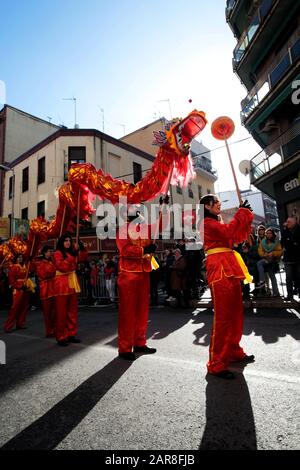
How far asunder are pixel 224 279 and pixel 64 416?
6.42ft

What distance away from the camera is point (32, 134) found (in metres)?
24.1

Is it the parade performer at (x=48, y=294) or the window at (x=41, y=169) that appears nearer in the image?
the parade performer at (x=48, y=294)

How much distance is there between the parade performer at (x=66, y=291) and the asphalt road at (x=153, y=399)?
20.1 inches

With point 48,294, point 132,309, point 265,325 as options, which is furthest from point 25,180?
point 265,325

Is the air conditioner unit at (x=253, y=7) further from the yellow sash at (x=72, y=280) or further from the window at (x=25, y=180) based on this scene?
the yellow sash at (x=72, y=280)

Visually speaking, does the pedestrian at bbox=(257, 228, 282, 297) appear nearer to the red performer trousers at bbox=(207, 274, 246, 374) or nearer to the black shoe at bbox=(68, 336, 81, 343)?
the red performer trousers at bbox=(207, 274, 246, 374)

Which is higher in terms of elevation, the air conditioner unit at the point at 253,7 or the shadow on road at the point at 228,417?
the air conditioner unit at the point at 253,7

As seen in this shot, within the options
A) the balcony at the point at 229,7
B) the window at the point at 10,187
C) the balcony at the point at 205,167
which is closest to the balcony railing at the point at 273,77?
the balcony at the point at 229,7

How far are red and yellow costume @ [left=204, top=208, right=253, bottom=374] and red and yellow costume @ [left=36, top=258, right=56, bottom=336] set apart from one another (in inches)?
155

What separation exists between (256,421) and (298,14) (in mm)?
17371

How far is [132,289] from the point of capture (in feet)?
13.2

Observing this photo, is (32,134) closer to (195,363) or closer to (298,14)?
(298,14)

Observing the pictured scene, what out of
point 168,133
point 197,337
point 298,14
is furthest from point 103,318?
point 298,14

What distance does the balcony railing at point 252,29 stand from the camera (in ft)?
49.0
